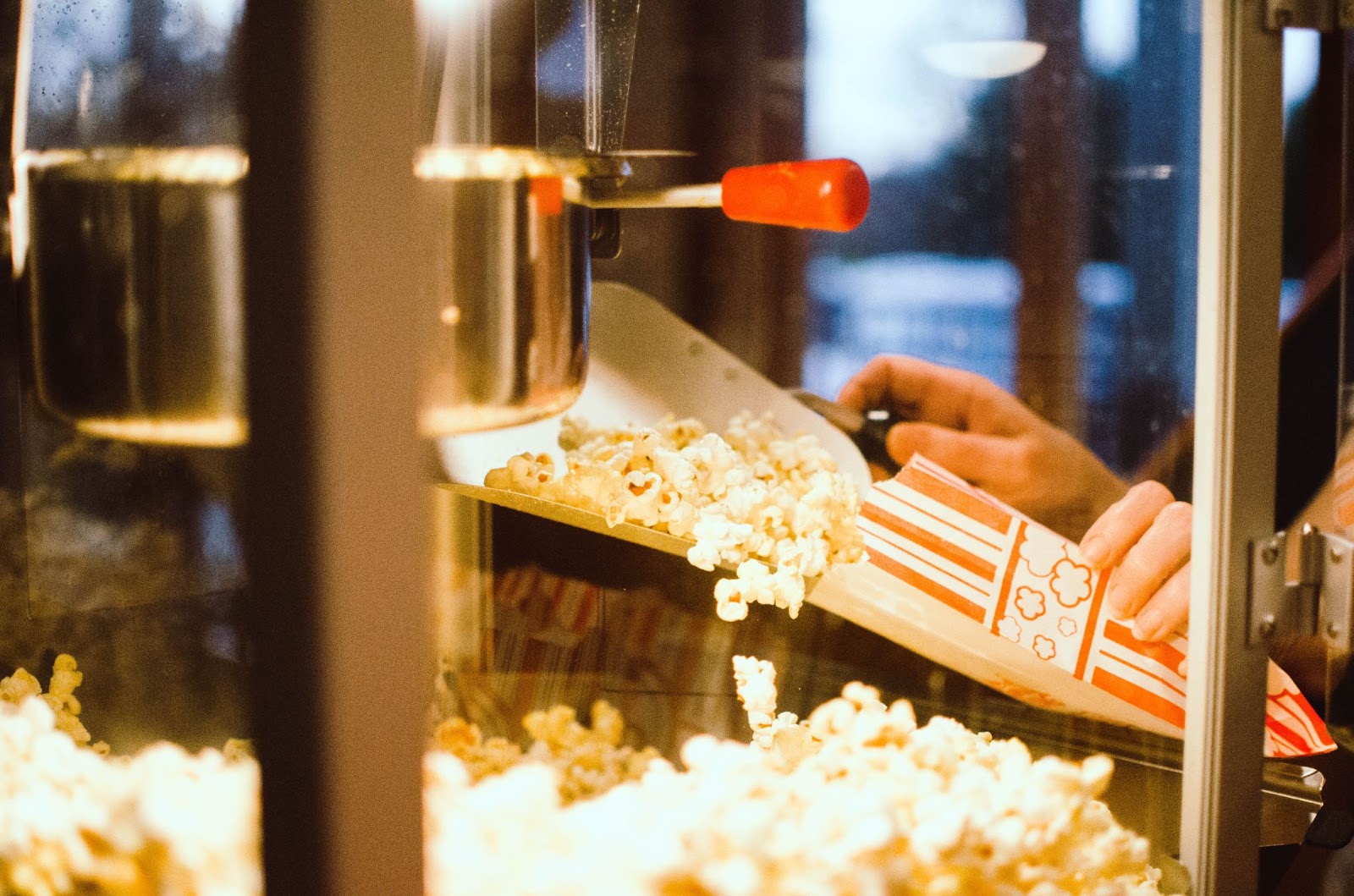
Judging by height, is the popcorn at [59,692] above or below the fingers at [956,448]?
below

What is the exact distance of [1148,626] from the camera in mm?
709

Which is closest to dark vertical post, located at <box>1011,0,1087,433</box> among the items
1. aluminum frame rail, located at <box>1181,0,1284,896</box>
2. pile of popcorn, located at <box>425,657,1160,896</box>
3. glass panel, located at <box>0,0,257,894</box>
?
aluminum frame rail, located at <box>1181,0,1284,896</box>

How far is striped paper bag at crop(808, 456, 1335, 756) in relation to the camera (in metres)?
0.71

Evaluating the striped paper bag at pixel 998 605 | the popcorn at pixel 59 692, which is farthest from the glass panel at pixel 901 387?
the popcorn at pixel 59 692

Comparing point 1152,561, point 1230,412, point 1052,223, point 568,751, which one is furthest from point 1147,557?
point 1052,223

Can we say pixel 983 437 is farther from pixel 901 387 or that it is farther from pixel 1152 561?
pixel 1152 561

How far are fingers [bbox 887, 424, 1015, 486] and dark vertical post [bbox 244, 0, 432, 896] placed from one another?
0.64m

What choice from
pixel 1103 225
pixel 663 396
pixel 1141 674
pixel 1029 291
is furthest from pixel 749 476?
pixel 1029 291

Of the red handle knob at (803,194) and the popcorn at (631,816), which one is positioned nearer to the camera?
the popcorn at (631,816)

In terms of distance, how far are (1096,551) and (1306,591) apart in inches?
5.3

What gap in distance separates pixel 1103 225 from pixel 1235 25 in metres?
0.52

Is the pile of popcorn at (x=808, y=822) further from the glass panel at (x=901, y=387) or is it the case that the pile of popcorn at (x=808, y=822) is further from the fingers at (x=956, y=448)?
the fingers at (x=956, y=448)

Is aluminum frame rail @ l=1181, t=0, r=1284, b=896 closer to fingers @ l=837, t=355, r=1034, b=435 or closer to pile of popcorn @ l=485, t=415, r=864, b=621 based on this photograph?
pile of popcorn @ l=485, t=415, r=864, b=621

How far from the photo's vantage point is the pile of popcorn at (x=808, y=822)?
1.40ft
